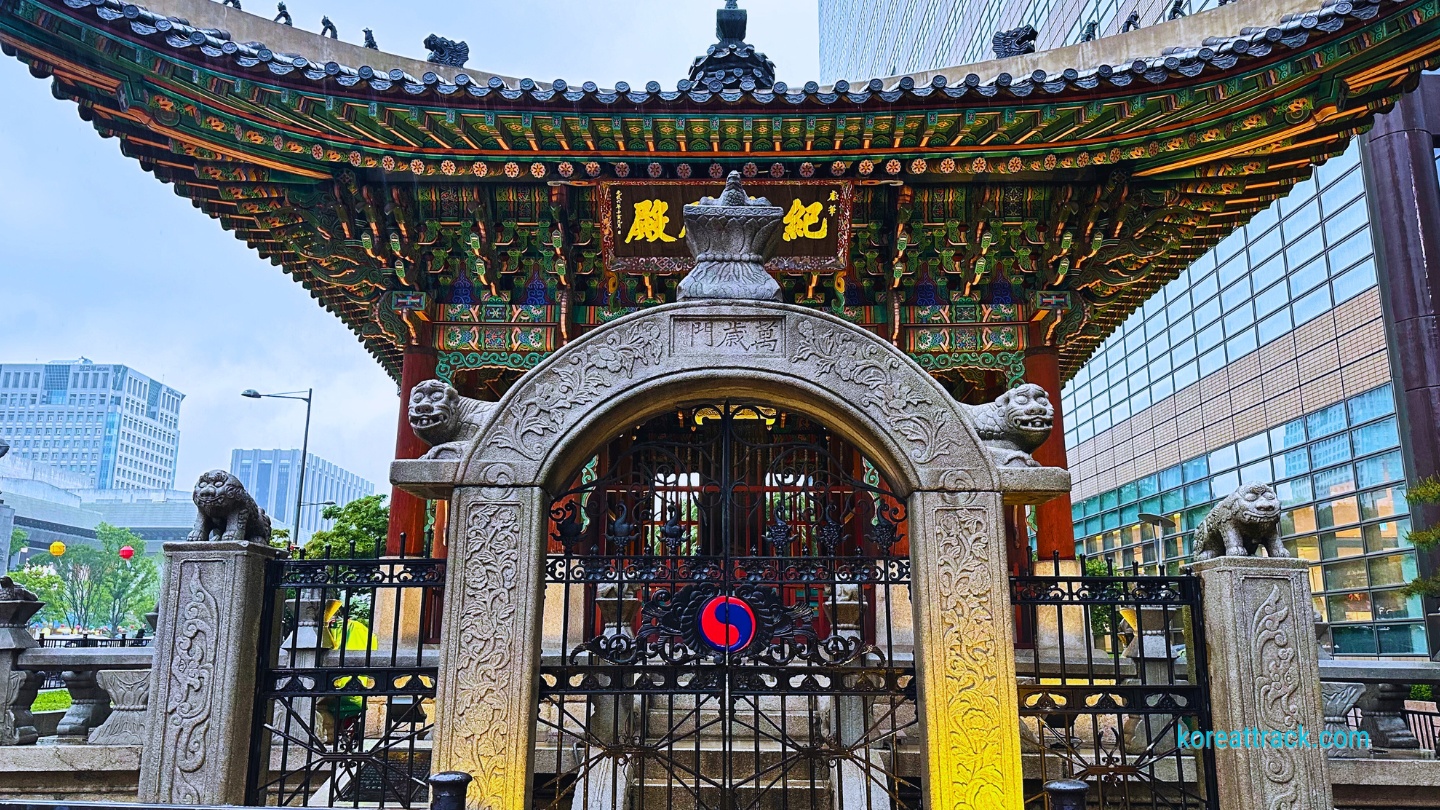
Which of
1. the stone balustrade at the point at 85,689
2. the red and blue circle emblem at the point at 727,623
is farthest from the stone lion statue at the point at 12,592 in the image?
the red and blue circle emblem at the point at 727,623

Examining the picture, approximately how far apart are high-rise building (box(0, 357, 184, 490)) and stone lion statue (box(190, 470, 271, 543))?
10491cm

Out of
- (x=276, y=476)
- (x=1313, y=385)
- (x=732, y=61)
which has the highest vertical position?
(x=276, y=476)

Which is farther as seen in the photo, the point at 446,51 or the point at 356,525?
the point at 356,525

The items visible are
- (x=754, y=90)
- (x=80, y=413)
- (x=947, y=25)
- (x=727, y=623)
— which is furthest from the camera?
(x=80, y=413)

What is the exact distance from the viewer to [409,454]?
376 inches

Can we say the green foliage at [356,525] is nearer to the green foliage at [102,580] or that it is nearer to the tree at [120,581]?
the green foliage at [102,580]

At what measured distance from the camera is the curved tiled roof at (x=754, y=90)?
6891mm

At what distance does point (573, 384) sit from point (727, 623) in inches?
64.3

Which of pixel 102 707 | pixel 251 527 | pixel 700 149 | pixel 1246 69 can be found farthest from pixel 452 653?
pixel 1246 69

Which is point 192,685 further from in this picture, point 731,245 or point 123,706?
point 731,245

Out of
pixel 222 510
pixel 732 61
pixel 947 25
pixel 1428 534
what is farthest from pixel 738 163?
pixel 947 25

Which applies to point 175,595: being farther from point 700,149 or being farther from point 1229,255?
point 1229,255

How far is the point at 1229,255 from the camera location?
21.3 meters

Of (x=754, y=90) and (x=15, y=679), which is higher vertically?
(x=754, y=90)
